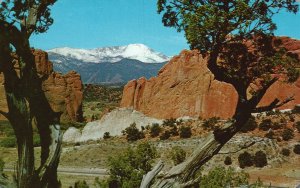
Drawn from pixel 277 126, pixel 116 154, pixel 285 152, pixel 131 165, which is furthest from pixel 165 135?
pixel 131 165

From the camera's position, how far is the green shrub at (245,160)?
48006mm

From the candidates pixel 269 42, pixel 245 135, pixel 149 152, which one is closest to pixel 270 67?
pixel 269 42

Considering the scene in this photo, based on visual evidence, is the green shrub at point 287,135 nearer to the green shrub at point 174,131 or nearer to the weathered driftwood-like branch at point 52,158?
the green shrub at point 174,131

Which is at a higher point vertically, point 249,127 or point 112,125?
point 249,127

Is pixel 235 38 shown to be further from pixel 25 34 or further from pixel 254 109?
pixel 25 34

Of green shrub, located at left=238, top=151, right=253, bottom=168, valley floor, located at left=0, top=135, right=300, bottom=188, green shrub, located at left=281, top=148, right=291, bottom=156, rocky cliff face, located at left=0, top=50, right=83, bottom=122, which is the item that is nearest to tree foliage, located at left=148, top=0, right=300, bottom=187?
valley floor, located at left=0, top=135, right=300, bottom=188

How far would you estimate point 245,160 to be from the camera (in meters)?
48.2

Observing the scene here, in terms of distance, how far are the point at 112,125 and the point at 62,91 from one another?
1261 inches

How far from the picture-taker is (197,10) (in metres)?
11.3

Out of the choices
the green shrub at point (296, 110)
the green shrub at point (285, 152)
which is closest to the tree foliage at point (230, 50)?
the green shrub at point (285, 152)

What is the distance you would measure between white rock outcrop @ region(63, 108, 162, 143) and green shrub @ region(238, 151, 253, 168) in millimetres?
30665

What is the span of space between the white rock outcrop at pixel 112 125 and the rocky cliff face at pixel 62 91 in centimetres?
2304

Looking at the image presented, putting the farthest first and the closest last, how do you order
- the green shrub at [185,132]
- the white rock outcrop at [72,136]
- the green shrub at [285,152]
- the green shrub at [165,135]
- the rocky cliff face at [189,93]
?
the rocky cliff face at [189,93]
the white rock outcrop at [72,136]
the green shrub at [165,135]
the green shrub at [185,132]
the green shrub at [285,152]

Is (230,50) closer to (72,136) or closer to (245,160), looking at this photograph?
(245,160)
